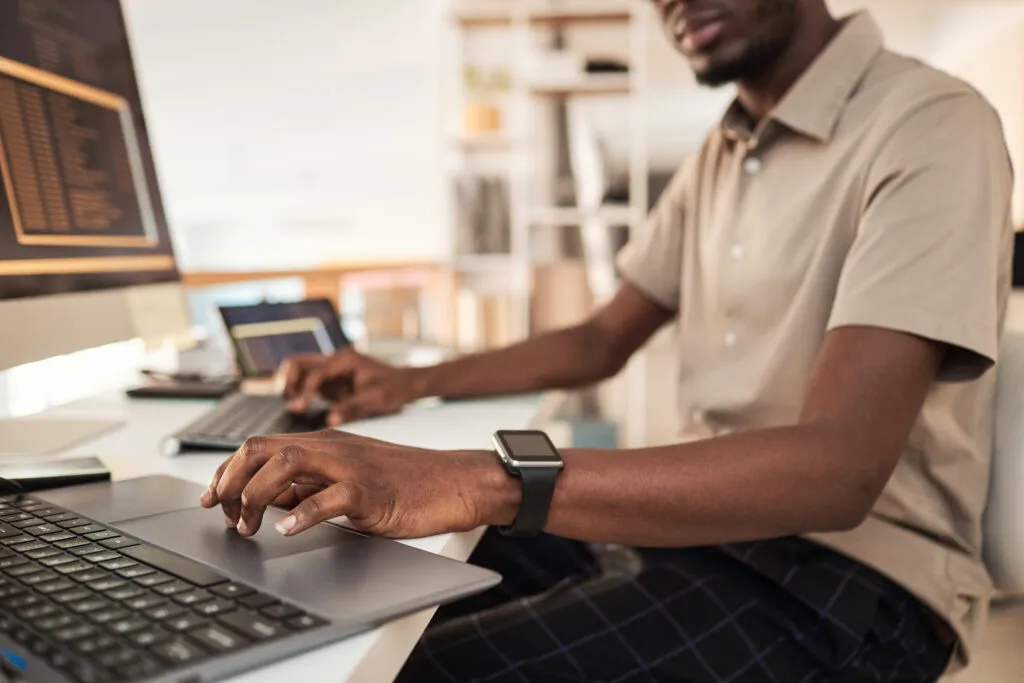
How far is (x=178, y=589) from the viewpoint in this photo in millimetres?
465

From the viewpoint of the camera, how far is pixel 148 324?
110cm

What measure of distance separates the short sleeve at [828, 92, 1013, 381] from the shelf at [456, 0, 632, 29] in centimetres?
271

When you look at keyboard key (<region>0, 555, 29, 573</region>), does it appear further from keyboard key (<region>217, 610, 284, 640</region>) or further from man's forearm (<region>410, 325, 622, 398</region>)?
man's forearm (<region>410, 325, 622, 398</region>)

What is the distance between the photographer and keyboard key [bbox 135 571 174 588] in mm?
472

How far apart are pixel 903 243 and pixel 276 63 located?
5.17 metres

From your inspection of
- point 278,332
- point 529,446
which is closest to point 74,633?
point 529,446

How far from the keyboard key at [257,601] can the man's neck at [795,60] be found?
939 mm

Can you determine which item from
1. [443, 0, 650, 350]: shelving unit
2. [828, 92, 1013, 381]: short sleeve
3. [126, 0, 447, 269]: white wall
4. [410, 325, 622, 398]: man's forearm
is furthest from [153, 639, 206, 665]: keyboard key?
[126, 0, 447, 269]: white wall

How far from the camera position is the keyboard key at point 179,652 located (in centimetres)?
38

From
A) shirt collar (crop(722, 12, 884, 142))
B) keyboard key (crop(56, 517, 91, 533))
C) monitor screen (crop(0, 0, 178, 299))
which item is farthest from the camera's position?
shirt collar (crop(722, 12, 884, 142))

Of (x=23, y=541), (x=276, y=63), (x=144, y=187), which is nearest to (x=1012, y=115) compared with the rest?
(x=144, y=187)

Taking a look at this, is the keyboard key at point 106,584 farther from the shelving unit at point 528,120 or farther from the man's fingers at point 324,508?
→ the shelving unit at point 528,120

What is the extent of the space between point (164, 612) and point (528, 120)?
3279 mm

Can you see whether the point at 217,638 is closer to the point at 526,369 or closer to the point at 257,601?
the point at 257,601
